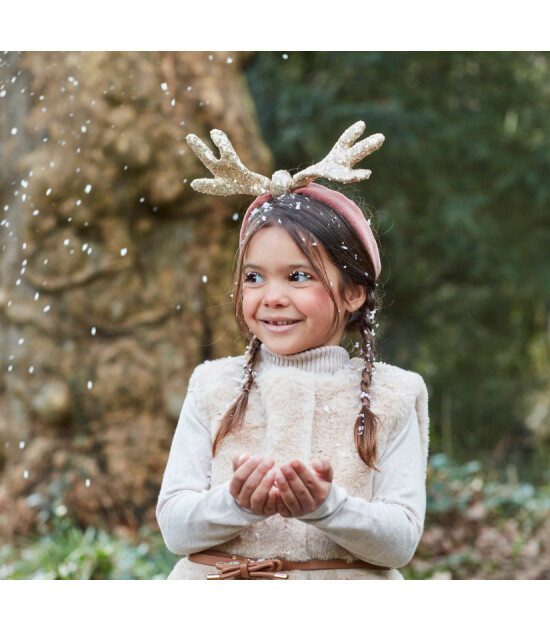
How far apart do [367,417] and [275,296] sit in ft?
1.03

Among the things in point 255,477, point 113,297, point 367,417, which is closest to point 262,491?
point 255,477

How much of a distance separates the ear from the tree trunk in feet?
7.11

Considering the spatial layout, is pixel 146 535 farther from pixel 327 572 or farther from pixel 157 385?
pixel 327 572

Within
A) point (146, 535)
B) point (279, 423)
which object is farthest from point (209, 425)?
point (146, 535)

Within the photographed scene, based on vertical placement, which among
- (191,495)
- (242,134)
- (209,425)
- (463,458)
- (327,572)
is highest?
(242,134)

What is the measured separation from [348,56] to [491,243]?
1.66 meters

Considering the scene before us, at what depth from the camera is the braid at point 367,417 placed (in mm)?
1612

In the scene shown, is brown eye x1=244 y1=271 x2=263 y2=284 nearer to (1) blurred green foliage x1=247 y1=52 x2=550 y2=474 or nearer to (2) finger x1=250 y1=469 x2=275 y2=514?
(2) finger x1=250 y1=469 x2=275 y2=514

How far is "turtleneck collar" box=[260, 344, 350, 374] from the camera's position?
173cm

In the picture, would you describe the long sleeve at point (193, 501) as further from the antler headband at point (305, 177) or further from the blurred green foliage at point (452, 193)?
the blurred green foliage at point (452, 193)

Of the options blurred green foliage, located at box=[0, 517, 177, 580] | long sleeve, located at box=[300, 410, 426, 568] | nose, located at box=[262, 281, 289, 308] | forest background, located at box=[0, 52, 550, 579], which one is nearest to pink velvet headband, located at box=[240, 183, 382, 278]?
nose, located at box=[262, 281, 289, 308]

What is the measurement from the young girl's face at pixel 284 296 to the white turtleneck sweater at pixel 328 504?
0.05m
